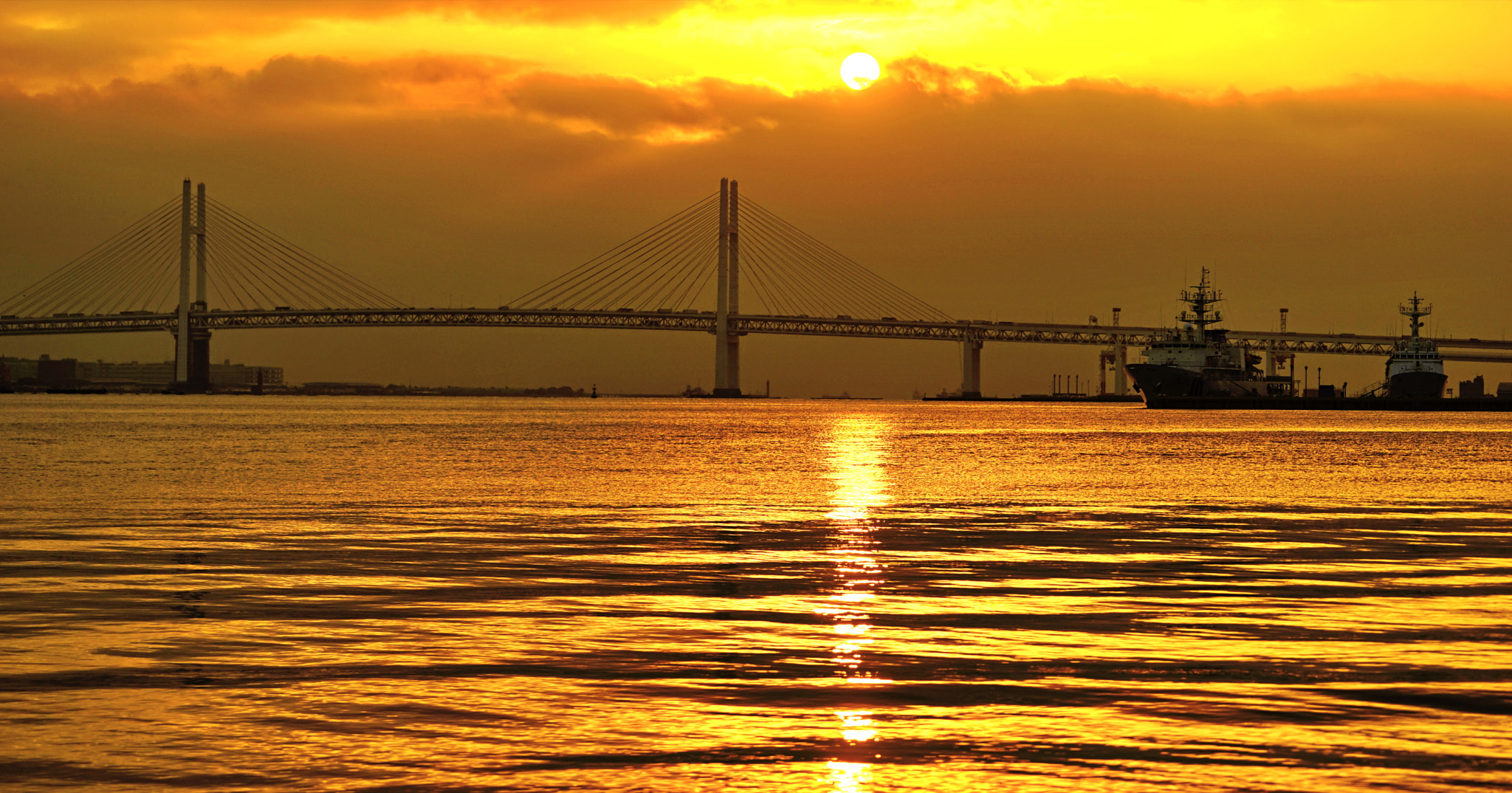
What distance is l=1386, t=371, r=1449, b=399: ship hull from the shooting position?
416ft

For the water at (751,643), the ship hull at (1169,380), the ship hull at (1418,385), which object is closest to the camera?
the water at (751,643)

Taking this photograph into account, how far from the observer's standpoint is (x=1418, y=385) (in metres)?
127

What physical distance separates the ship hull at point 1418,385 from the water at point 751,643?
112 metres

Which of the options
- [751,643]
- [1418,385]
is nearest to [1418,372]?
[1418,385]

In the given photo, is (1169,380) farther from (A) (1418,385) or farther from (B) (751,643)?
(B) (751,643)

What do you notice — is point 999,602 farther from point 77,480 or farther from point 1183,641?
point 77,480

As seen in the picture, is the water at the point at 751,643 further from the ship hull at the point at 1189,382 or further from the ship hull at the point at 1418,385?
the ship hull at the point at 1418,385

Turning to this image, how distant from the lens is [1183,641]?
9.70 meters

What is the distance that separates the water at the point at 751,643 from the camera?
21.1 ft

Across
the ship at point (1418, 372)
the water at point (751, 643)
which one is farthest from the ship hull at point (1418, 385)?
the water at point (751, 643)

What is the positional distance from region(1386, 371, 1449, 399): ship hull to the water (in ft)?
368

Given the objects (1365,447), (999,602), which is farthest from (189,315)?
(999,602)

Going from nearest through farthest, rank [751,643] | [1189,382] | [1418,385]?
[751,643]
[1189,382]
[1418,385]

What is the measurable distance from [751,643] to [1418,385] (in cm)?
13068
